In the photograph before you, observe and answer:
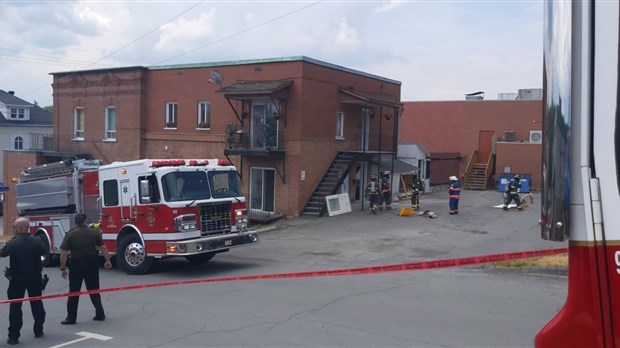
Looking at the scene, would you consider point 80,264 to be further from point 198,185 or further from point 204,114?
point 204,114

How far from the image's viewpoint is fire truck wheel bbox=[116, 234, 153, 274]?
16281 mm

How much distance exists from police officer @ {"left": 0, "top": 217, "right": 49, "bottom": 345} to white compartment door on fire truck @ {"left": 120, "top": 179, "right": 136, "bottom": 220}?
740 centimetres

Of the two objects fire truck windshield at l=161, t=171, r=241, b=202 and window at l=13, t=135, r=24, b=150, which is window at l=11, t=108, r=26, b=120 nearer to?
window at l=13, t=135, r=24, b=150

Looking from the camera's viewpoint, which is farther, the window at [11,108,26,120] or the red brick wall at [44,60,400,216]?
the window at [11,108,26,120]

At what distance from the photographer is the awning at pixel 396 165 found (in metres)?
32.2

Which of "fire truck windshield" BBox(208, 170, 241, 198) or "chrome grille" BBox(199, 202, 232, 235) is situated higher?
"fire truck windshield" BBox(208, 170, 241, 198)

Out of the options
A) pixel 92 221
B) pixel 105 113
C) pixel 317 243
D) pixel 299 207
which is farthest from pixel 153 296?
pixel 105 113

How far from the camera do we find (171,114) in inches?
1270

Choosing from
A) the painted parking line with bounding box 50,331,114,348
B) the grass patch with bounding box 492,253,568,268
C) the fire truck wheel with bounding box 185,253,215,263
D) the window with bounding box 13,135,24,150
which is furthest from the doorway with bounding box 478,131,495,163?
the window with bounding box 13,135,24,150

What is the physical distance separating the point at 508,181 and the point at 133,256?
24.8m

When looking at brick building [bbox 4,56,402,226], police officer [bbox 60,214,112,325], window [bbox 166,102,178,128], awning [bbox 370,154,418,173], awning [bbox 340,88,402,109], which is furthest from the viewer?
awning [bbox 370,154,418,173]

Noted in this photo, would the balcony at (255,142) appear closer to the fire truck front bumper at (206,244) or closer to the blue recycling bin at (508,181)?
the fire truck front bumper at (206,244)

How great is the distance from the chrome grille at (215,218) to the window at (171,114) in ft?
53.5

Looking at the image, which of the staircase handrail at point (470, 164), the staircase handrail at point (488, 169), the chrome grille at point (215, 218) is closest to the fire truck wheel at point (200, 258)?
the chrome grille at point (215, 218)
